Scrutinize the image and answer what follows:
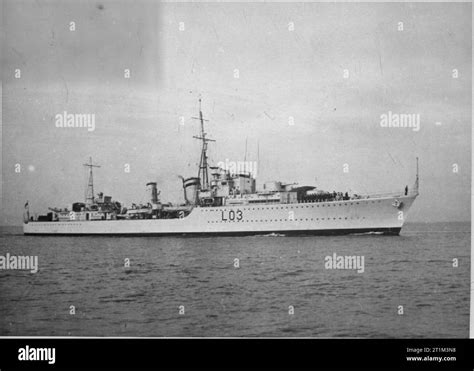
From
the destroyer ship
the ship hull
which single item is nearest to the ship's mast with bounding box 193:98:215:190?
the destroyer ship

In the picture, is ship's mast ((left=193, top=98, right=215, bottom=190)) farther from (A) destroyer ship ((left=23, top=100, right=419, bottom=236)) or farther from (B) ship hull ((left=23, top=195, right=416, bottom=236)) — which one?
(B) ship hull ((left=23, top=195, right=416, bottom=236))

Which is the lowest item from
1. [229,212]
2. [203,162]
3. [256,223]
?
[256,223]

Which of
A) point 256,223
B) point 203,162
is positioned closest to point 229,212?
point 256,223

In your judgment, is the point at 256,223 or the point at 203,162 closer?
the point at 203,162

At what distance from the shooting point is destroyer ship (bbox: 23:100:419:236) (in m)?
4.48

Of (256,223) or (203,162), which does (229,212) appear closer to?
(256,223)

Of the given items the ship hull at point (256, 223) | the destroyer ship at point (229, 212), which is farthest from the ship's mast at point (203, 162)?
the ship hull at point (256, 223)

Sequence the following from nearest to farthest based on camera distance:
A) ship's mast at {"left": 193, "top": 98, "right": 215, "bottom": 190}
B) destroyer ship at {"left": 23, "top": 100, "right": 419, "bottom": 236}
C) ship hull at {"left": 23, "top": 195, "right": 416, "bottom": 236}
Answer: ship's mast at {"left": 193, "top": 98, "right": 215, "bottom": 190}
destroyer ship at {"left": 23, "top": 100, "right": 419, "bottom": 236}
ship hull at {"left": 23, "top": 195, "right": 416, "bottom": 236}

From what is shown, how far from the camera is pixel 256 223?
18.7ft

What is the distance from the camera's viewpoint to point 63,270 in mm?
4113

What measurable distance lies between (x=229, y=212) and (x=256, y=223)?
0.37 meters
